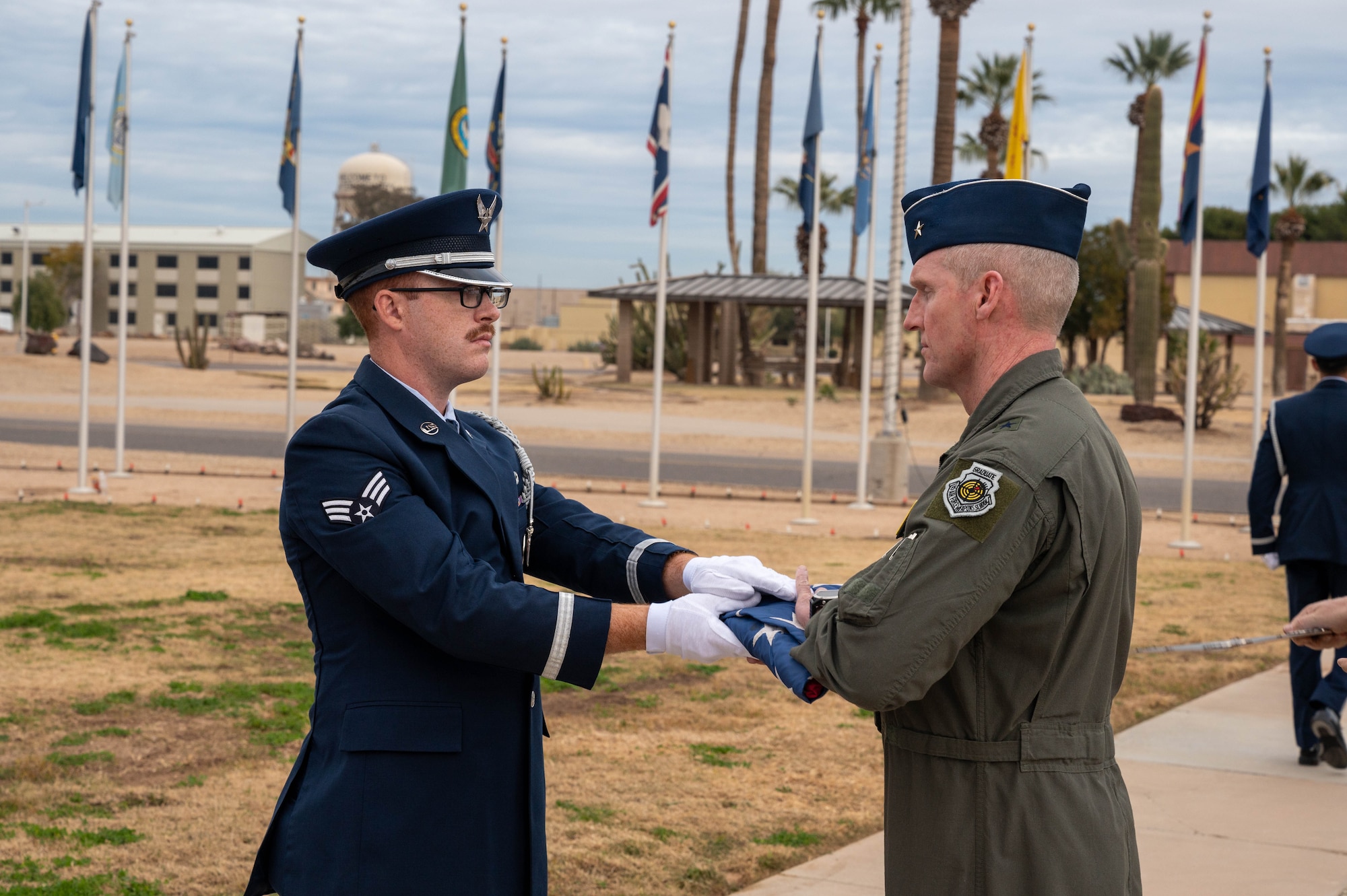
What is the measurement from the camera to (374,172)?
3711 inches

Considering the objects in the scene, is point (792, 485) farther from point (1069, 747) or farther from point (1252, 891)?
point (1069, 747)

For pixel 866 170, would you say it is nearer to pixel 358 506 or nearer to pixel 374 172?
pixel 358 506

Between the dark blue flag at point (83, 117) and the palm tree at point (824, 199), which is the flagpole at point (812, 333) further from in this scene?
the palm tree at point (824, 199)

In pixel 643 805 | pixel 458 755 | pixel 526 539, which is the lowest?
pixel 643 805

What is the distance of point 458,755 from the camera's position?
104 inches

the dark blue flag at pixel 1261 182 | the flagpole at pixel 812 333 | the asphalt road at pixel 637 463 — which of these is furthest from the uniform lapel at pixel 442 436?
the asphalt road at pixel 637 463

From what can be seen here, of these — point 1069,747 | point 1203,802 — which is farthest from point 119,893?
point 1203,802

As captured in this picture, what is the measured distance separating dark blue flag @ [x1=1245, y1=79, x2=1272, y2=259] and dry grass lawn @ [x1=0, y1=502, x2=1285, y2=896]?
8001 mm

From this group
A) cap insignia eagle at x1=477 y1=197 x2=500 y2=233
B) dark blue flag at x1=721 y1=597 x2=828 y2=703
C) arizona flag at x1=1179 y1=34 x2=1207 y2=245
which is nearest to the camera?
dark blue flag at x1=721 y1=597 x2=828 y2=703

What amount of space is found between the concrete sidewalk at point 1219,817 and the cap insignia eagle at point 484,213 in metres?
2.83

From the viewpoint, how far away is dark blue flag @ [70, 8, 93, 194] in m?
16.9

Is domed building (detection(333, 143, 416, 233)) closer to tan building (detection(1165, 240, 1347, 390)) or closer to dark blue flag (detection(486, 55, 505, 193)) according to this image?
tan building (detection(1165, 240, 1347, 390))

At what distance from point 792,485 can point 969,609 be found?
1996 cm

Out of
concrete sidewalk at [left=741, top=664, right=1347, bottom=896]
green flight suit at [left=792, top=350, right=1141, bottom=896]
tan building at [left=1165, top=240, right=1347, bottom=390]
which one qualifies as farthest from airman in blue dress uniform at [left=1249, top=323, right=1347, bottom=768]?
tan building at [left=1165, top=240, right=1347, bottom=390]
